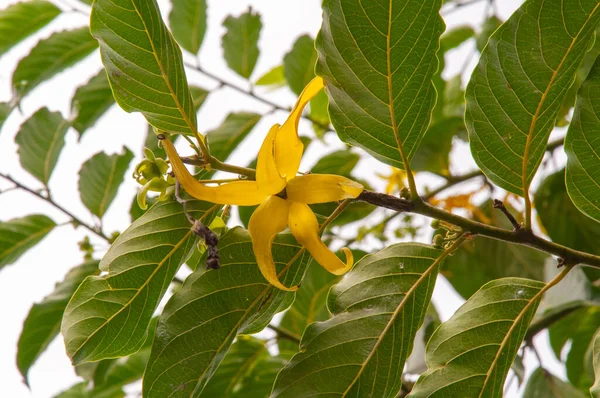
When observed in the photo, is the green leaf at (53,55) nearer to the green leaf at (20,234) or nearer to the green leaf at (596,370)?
the green leaf at (20,234)

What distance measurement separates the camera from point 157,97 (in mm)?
600

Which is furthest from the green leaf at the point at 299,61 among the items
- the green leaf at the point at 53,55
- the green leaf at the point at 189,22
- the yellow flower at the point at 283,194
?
the yellow flower at the point at 283,194

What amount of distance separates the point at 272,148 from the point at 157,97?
0.13m

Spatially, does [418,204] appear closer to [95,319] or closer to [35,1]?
[95,319]

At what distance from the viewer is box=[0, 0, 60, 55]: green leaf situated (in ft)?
4.38

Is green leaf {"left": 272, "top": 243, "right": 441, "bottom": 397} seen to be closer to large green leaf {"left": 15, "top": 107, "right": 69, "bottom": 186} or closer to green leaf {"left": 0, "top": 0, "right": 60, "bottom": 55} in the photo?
large green leaf {"left": 15, "top": 107, "right": 69, "bottom": 186}

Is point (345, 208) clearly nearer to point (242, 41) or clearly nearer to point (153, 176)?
point (153, 176)

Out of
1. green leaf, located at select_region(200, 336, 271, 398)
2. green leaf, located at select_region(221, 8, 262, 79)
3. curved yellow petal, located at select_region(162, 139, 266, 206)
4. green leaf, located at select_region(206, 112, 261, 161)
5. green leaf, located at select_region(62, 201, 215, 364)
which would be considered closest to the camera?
curved yellow petal, located at select_region(162, 139, 266, 206)

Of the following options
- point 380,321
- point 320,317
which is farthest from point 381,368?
point 320,317

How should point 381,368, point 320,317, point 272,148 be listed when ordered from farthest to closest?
point 320,317
point 381,368
point 272,148

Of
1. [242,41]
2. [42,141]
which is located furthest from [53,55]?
[242,41]

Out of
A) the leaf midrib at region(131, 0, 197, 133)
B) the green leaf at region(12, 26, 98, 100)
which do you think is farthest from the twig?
the leaf midrib at region(131, 0, 197, 133)

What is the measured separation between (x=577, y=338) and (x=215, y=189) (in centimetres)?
109

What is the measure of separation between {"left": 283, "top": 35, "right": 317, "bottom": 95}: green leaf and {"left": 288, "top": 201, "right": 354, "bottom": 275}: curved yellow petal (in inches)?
33.5
